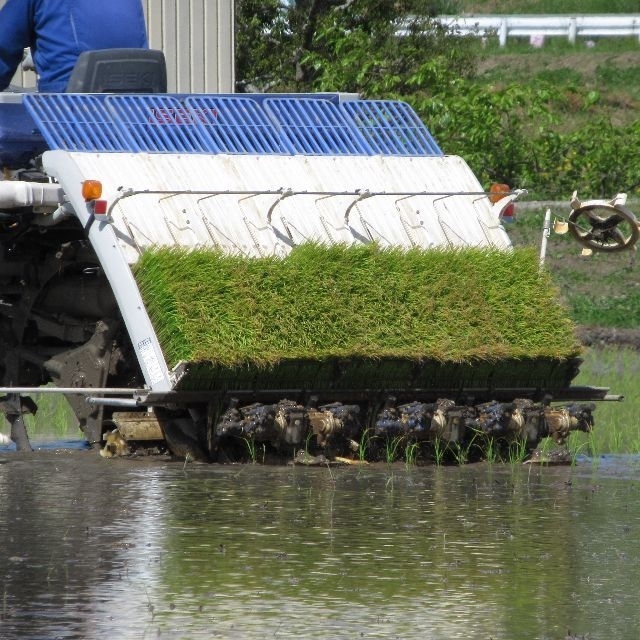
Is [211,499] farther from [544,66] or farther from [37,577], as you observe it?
[544,66]

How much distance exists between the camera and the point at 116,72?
11.5 meters

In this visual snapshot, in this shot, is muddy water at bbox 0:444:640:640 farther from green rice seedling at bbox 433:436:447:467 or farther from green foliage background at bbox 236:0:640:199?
green foliage background at bbox 236:0:640:199

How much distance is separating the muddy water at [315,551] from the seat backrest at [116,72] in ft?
7.30

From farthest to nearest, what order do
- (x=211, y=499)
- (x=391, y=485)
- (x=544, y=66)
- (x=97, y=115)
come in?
(x=544, y=66), (x=97, y=115), (x=391, y=485), (x=211, y=499)

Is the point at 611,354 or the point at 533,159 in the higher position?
the point at 533,159

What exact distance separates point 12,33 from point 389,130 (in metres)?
2.31

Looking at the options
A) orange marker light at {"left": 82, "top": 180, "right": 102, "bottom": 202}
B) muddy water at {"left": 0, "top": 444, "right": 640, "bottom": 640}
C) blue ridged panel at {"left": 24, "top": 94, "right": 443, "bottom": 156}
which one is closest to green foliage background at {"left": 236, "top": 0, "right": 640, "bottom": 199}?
blue ridged panel at {"left": 24, "top": 94, "right": 443, "bottom": 156}

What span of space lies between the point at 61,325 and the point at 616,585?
511 cm

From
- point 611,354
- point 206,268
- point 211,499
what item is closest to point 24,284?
point 206,268

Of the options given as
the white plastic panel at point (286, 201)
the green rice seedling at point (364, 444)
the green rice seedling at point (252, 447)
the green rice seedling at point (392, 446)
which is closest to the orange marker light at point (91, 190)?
the white plastic panel at point (286, 201)

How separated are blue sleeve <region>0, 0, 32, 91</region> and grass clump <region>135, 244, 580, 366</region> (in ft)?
7.14

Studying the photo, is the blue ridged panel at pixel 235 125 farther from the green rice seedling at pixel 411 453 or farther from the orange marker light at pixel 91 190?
the green rice seedling at pixel 411 453

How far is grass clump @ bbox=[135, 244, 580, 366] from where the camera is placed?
10016mm

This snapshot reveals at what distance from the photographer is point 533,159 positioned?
25469 mm
